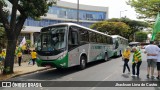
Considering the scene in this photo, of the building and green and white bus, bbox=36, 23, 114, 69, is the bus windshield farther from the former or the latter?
the building

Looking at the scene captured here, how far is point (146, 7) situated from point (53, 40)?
14182 mm

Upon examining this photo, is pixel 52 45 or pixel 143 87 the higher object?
pixel 52 45

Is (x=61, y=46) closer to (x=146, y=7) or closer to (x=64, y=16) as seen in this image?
(x=146, y=7)

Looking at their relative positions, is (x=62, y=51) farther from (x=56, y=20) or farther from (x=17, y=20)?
(x=56, y=20)

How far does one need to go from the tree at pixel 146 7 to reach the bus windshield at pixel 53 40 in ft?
42.1

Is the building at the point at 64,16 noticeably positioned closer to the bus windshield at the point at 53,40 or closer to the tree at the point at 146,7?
the tree at the point at 146,7

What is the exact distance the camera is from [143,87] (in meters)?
11.1

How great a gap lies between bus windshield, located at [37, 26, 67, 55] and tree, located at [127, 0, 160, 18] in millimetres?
12824

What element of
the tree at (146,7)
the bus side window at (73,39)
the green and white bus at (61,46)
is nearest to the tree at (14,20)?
the green and white bus at (61,46)

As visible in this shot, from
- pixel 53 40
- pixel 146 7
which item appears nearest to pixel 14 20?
pixel 53 40

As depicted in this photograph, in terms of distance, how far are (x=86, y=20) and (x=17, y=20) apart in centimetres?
6318

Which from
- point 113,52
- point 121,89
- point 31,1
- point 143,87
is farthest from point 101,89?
point 113,52

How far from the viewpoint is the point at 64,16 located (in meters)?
71.4

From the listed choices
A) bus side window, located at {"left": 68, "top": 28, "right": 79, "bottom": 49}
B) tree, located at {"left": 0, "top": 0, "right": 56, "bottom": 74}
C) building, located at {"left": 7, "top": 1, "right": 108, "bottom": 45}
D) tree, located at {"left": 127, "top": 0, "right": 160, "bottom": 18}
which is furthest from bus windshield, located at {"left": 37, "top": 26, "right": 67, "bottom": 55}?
building, located at {"left": 7, "top": 1, "right": 108, "bottom": 45}
